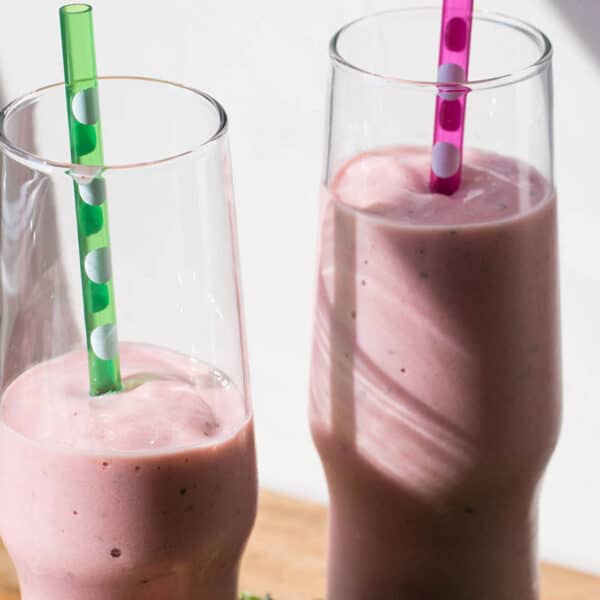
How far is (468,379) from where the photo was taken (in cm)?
91

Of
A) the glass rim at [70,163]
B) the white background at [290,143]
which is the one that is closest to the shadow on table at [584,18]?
the white background at [290,143]

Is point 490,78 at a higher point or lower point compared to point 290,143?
higher

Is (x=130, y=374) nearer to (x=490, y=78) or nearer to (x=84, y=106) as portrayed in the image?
(x=84, y=106)

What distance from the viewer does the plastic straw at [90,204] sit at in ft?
2.61

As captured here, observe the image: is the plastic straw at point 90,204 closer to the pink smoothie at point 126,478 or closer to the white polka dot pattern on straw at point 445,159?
the pink smoothie at point 126,478

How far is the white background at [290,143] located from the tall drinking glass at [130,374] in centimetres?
35

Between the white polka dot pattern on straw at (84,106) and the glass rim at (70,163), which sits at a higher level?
the white polka dot pattern on straw at (84,106)

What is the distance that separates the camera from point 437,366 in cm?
91

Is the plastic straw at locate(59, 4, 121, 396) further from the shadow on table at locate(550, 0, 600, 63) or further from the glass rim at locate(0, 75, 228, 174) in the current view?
the shadow on table at locate(550, 0, 600, 63)

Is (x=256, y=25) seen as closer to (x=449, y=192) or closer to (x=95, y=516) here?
(x=449, y=192)

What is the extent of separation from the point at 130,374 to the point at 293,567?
45cm

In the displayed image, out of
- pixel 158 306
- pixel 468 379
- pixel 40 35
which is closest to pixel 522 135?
pixel 468 379

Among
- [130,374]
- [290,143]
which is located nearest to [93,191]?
[130,374]

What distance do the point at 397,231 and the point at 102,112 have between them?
8.4 inches
